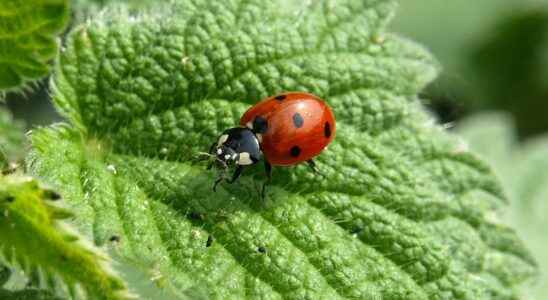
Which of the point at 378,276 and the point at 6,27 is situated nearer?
the point at 6,27

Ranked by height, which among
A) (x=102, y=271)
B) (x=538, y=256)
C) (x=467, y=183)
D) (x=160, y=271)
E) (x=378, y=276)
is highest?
(x=538, y=256)

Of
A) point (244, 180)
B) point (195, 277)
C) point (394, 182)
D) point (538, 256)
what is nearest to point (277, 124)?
point (244, 180)

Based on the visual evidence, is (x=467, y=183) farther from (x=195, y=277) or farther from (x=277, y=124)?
Answer: (x=195, y=277)

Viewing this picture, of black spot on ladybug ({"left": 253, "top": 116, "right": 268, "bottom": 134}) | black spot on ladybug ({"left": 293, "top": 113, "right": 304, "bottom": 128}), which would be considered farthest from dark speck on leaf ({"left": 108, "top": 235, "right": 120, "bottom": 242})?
black spot on ladybug ({"left": 293, "top": 113, "right": 304, "bottom": 128})

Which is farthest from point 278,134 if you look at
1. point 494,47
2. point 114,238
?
point 494,47

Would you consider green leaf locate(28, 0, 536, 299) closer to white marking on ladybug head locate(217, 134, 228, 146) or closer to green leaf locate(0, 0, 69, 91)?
white marking on ladybug head locate(217, 134, 228, 146)

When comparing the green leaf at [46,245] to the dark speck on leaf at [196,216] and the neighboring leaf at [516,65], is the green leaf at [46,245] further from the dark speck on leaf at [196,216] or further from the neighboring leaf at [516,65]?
the neighboring leaf at [516,65]

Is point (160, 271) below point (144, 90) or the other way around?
below

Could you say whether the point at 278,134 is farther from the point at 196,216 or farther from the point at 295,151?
the point at 196,216
